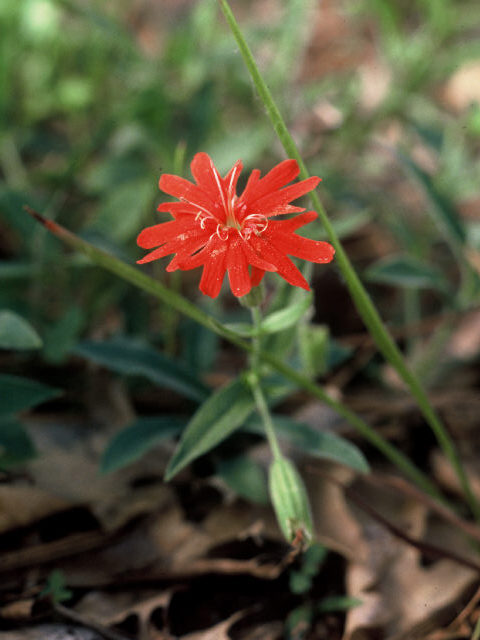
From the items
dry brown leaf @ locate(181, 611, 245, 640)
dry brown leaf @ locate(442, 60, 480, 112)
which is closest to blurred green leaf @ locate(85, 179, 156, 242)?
dry brown leaf @ locate(181, 611, 245, 640)

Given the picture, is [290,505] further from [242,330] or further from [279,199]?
[279,199]

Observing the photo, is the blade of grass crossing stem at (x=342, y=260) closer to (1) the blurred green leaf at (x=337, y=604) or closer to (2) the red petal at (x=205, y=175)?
(2) the red petal at (x=205, y=175)

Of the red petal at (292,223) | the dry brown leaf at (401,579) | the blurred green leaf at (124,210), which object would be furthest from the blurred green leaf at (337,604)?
the blurred green leaf at (124,210)

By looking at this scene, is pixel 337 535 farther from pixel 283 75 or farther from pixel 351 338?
pixel 283 75

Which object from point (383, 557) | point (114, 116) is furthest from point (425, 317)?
point (114, 116)

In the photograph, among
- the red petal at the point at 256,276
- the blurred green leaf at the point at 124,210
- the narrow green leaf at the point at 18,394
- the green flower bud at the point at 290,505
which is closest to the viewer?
the red petal at the point at 256,276

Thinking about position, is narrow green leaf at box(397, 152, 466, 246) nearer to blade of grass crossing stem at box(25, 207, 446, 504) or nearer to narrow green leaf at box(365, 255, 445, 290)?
narrow green leaf at box(365, 255, 445, 290)

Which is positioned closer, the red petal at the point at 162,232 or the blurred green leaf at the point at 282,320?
the red petal at the point at 162,232
